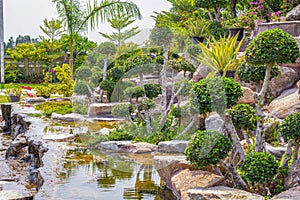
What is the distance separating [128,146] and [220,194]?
3031 mm

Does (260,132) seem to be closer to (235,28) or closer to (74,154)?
(74,154)

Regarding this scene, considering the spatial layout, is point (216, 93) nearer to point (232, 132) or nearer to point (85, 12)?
point (232, 132)

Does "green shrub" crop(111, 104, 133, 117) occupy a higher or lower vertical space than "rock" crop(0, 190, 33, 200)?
higher

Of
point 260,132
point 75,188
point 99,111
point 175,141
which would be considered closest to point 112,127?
point 99,111

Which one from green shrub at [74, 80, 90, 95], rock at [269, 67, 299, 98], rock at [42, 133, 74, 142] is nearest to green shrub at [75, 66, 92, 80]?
green shrub at [74, 80, 90, 95]

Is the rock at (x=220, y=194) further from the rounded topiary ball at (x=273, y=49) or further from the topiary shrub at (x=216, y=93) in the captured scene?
the rounded topiary ball at (x=273, y=49)

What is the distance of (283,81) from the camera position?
7805 millimetres

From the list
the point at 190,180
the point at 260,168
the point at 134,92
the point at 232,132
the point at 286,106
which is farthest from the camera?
the point at 134,92

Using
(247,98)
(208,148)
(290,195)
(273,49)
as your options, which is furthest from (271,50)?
(247,98)

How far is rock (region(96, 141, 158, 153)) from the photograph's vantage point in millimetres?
6598

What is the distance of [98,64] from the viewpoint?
8.15 m

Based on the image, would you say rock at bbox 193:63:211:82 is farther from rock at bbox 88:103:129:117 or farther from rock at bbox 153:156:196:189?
rock at bbox 153:156:196:189

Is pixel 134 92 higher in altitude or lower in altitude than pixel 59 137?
higher

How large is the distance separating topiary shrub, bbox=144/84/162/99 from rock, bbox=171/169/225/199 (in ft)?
8.34
